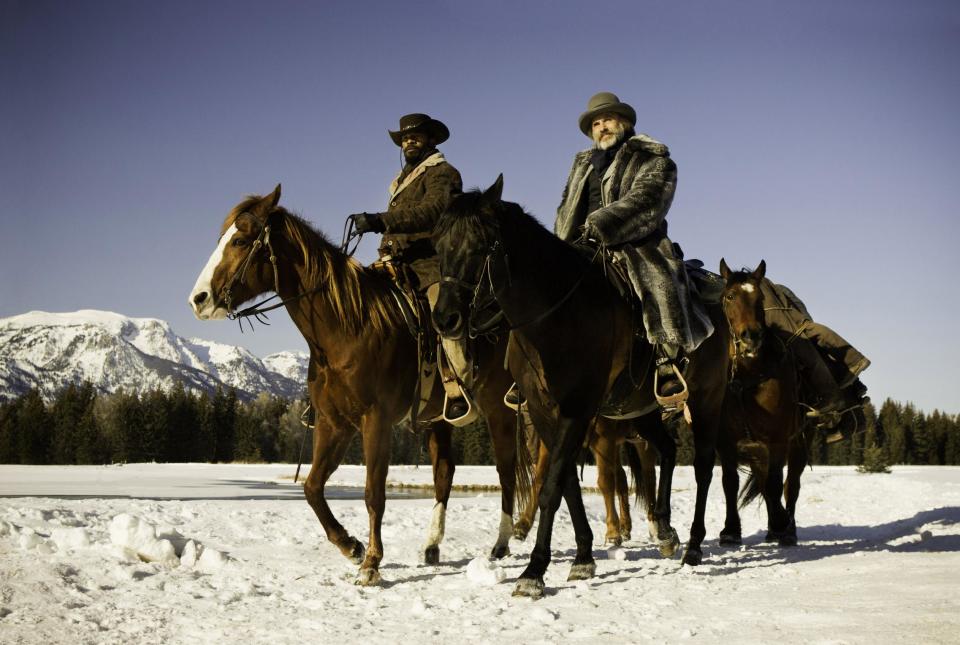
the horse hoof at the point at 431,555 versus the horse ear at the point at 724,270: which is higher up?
the horse ear at the point at 724,270

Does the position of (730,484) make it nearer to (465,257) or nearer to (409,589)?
(409,589)

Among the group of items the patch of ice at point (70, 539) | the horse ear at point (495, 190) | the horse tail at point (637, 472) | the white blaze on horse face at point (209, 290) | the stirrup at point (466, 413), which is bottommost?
the patch of ice at point (70, 539)

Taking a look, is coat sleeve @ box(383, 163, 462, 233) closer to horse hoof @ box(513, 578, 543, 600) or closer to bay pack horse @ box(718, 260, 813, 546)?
horse hoof @ box(513, 578, 543, 600)

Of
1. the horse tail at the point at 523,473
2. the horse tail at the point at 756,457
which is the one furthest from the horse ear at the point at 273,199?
the horse tail at the point at 756,457

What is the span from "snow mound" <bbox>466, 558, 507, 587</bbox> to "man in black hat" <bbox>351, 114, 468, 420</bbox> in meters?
1.66

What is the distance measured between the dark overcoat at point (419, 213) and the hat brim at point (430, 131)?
0.32m

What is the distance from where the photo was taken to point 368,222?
7.65 metres

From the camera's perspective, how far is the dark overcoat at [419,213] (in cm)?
785

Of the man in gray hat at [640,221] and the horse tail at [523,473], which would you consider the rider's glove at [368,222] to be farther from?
the horse tail at [523,473]

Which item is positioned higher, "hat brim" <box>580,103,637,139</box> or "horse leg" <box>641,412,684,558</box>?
"hat brim" <box>580,103,637,139</box>

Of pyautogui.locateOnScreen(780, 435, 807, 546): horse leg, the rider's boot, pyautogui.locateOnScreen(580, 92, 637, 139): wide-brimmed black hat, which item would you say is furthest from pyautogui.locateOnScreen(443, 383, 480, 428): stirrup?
pyautogui.locateOnScreen(780, 435, 807, 546): horse leg

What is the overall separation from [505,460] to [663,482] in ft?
5.35

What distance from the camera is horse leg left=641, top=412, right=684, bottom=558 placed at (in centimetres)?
816

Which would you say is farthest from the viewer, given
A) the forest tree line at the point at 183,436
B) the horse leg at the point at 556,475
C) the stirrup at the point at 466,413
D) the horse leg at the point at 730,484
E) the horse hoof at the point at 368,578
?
the forest tree line at the point at 183,436
